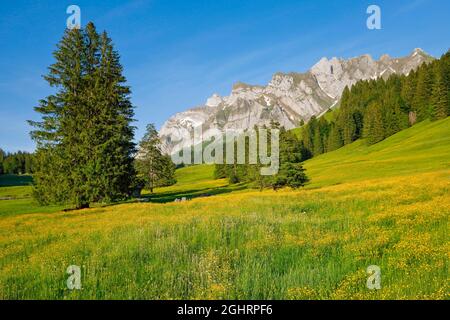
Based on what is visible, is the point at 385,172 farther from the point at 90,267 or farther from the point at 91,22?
the point at 90,267

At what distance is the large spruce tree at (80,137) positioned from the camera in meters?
32.6

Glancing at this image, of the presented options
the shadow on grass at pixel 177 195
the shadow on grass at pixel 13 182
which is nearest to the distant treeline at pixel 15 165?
the shadow on grass at pixel 13 182

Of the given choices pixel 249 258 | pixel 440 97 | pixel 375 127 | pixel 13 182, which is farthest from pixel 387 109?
pixel 13 182

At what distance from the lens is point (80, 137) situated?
33.6 metres

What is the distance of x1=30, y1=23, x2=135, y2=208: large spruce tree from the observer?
107ft

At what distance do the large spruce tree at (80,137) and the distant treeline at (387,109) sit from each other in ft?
296

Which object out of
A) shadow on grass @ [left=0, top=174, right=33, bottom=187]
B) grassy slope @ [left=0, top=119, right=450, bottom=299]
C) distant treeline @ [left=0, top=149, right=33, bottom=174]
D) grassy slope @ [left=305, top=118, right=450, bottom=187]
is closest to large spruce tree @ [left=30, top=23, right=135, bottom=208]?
grassy slope @ [left=0, top=119, right=450, bottom=299]

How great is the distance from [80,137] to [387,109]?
106 m

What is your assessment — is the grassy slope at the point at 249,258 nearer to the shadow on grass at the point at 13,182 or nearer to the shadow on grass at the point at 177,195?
the shadow on grass at the point at 177,195

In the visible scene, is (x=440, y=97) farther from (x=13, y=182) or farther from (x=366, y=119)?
(x=13, y=182)

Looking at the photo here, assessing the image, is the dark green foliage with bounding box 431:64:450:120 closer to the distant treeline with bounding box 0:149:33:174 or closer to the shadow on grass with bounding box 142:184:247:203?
the shadow on grass with bounding box 142:184:247:203

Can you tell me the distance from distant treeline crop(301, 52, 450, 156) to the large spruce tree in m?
90.4
